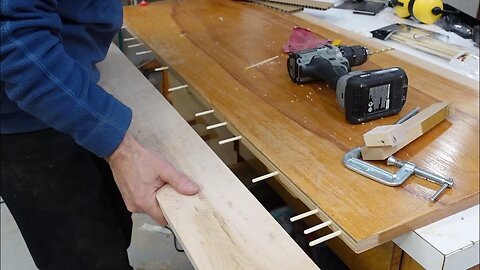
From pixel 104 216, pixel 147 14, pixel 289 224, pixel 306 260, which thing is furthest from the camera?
pixel 147 14

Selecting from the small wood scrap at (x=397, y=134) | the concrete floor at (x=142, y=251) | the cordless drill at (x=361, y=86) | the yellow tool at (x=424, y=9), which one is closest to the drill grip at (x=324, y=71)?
the cordless drill at (x=361, y=86)

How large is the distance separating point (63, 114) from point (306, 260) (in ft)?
1.25

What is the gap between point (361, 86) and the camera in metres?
0.80

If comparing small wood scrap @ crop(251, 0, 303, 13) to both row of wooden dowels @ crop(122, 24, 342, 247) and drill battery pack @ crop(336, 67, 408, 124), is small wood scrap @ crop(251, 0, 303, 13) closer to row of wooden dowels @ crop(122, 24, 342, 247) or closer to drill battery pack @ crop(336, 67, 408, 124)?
row of wooden dowels @ crop(122, 24, 342, 247)

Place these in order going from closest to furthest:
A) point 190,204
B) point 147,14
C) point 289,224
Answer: point 190,204, point 289,224, point 147,14

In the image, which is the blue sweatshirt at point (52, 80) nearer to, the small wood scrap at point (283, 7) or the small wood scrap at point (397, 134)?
the small wood scrap at point (397, 134)

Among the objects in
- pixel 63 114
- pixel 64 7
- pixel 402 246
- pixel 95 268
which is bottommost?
pixel 95 268

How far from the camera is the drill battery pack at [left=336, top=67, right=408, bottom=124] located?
803mm

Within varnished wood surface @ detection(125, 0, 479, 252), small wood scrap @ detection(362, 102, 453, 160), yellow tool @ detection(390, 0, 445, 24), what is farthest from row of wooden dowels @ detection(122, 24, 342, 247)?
yellow tool @ detection(390, 0, 445, 24)

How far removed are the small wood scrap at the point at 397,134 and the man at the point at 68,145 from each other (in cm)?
26

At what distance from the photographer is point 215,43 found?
1198 mm

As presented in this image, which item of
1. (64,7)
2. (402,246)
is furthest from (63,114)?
(402,246)

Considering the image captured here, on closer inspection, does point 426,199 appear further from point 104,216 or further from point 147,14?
point 147,14

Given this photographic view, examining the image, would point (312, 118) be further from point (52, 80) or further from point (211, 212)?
point (52, 80)
